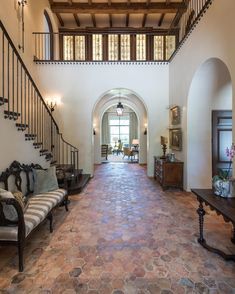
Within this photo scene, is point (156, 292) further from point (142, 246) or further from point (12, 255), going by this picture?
point (12, 255)

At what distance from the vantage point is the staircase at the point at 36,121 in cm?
459

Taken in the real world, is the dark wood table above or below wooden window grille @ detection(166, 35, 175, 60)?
below

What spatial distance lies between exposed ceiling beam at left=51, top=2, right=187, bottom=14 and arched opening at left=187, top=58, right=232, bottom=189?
15.1ft

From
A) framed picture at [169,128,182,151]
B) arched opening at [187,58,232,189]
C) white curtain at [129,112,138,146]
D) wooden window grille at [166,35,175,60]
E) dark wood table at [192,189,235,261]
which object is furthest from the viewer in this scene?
white curtain at [129,112,138,146]

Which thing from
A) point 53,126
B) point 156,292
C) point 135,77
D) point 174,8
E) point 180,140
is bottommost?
point 156,292

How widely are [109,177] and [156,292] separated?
6110mm

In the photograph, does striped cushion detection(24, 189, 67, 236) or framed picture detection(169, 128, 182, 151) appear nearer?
striped cushion detection(24, 189, 67, 236)

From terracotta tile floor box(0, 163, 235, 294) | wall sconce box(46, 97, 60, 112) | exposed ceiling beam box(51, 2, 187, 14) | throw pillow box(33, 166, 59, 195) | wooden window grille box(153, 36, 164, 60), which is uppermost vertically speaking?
exposed ceiling beam box(51, 2, 187, 14)

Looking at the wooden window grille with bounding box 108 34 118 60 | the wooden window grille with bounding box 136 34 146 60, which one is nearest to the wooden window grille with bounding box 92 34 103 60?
the wooden window grille with bounding box 108 34 118 60

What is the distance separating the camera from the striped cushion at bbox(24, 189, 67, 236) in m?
2.80

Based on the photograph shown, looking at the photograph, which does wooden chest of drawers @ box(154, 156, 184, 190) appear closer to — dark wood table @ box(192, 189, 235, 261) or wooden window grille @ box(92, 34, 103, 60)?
dark wood table @ box(192, 189, 235, 261)

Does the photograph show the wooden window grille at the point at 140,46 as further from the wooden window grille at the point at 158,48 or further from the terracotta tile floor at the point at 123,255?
the terracotta tile floor at the point at 123,255

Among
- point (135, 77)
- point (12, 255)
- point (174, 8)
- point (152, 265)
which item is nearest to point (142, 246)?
point (152, 265)

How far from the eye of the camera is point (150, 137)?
26.4 ft
